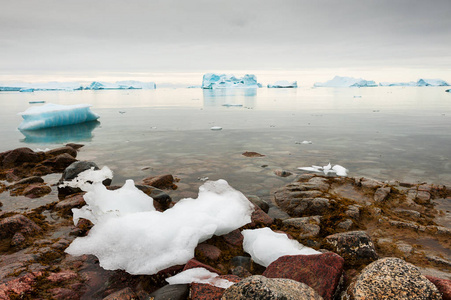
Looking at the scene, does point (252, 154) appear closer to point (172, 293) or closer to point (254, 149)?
point (254, 149)

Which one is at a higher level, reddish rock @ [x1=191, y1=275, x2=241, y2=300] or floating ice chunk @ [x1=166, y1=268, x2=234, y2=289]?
reddish rock @ [x1=191, y1=275, x2=241, y2=300]

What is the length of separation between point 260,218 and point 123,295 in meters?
2.59

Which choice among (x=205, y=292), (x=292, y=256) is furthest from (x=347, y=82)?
(x=205, y=292)

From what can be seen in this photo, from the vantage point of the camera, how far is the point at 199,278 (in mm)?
3062

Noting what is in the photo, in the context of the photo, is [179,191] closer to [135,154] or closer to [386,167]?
[135,154]

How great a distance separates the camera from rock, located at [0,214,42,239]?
13.5ft

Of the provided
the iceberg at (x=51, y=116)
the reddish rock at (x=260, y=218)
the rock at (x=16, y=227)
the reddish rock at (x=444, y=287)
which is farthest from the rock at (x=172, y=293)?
the iceberg at (x=51, y=116)

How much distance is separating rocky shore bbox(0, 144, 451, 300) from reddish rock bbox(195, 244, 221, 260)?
0.02 m

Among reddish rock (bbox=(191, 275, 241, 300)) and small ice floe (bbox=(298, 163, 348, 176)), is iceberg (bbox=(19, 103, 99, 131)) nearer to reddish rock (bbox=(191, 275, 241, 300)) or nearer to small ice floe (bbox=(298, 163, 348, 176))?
small ice floe (bbox=(298, 163, 348, 176))

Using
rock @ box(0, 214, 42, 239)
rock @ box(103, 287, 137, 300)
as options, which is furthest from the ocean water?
rock @ box(103, 287, 137, 300)

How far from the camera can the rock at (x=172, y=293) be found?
9.18ft

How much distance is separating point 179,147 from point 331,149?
229 inches

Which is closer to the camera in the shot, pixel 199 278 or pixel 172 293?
pixel 172 293

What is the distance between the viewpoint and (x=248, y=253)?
395 centimetres
